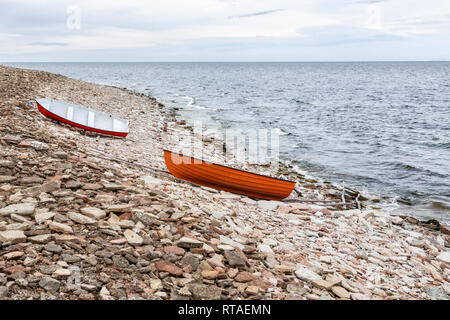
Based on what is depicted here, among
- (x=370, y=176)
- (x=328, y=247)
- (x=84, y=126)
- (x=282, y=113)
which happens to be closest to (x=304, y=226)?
(x=328, y=247)

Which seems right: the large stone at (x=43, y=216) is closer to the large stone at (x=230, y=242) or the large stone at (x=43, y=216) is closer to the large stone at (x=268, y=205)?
the large stone at (x=230, y=242)

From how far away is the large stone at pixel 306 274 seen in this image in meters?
5.71

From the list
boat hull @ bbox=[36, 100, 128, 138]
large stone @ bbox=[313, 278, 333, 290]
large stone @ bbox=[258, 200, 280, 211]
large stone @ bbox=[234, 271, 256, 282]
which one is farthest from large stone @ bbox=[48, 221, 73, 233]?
boat hull @ bbox=[36, 100, 128, 138]

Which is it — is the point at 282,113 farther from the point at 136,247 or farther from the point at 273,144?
the point at 136,247

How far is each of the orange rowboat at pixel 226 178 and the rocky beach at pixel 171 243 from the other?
0.59 metres

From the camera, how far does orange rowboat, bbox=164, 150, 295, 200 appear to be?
11.1 meters

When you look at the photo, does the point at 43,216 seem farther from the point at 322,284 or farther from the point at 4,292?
the point at 322,284

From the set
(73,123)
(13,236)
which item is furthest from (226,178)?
(73,123)

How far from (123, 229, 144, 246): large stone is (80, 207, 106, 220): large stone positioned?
0.64m

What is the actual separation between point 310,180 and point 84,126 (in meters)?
11.1

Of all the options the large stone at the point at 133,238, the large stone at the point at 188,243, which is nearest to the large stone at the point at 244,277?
the large stone at the point at 188,243

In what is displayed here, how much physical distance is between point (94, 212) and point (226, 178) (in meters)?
5.85

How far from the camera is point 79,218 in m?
5.71

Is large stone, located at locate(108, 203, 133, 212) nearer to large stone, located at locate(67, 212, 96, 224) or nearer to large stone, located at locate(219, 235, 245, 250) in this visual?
large stone, located at locate(67, 212, 96, 224)
